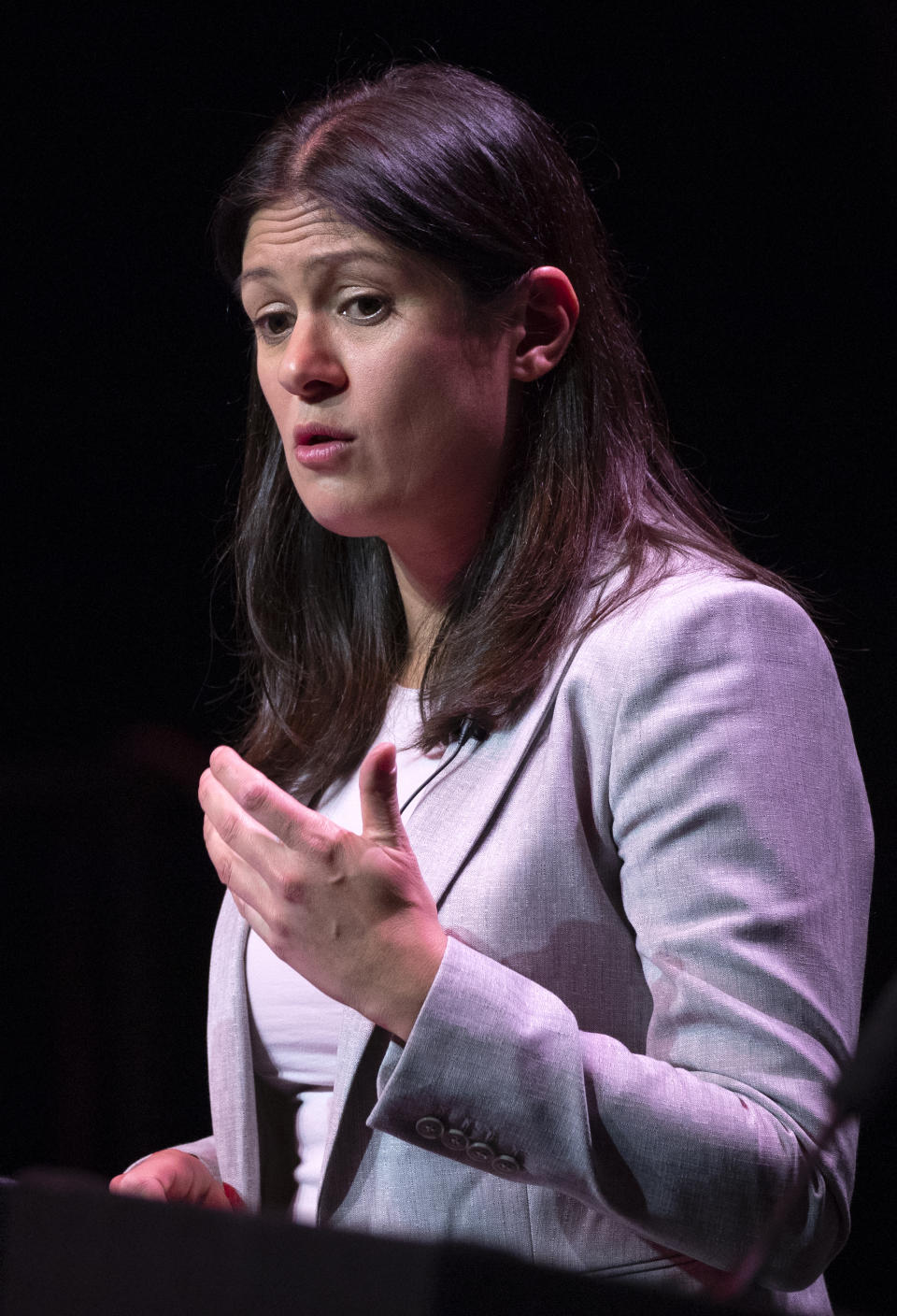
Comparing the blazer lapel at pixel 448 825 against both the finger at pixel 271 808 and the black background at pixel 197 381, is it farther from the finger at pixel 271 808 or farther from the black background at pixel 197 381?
the black background at pixel 197 381

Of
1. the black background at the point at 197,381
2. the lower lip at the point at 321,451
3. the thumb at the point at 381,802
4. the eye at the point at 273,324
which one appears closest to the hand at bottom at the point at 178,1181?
the thumb at the point at 381,802

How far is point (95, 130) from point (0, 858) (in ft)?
4.75

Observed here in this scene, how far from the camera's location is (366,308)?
1406 mm

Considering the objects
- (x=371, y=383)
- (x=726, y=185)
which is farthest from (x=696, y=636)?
(x=726, y=185)

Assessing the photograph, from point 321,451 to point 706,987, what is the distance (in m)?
0.71

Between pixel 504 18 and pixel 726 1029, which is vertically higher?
pixel 504 18

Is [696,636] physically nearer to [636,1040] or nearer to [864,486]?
[636,1040]

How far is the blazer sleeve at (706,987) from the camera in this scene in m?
1.01

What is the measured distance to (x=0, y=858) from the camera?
2.63 meters

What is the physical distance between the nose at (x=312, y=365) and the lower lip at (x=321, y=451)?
0.17ft

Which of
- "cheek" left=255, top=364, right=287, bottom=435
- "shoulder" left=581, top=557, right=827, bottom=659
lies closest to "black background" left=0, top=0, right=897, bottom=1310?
"cheek" left=255, top=364, right=287, bottom=435

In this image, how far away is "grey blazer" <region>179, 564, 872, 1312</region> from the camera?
3.34 ft

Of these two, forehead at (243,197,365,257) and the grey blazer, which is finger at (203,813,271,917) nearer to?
the grey blazer

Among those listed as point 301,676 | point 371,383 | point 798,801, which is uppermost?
point 371,383
